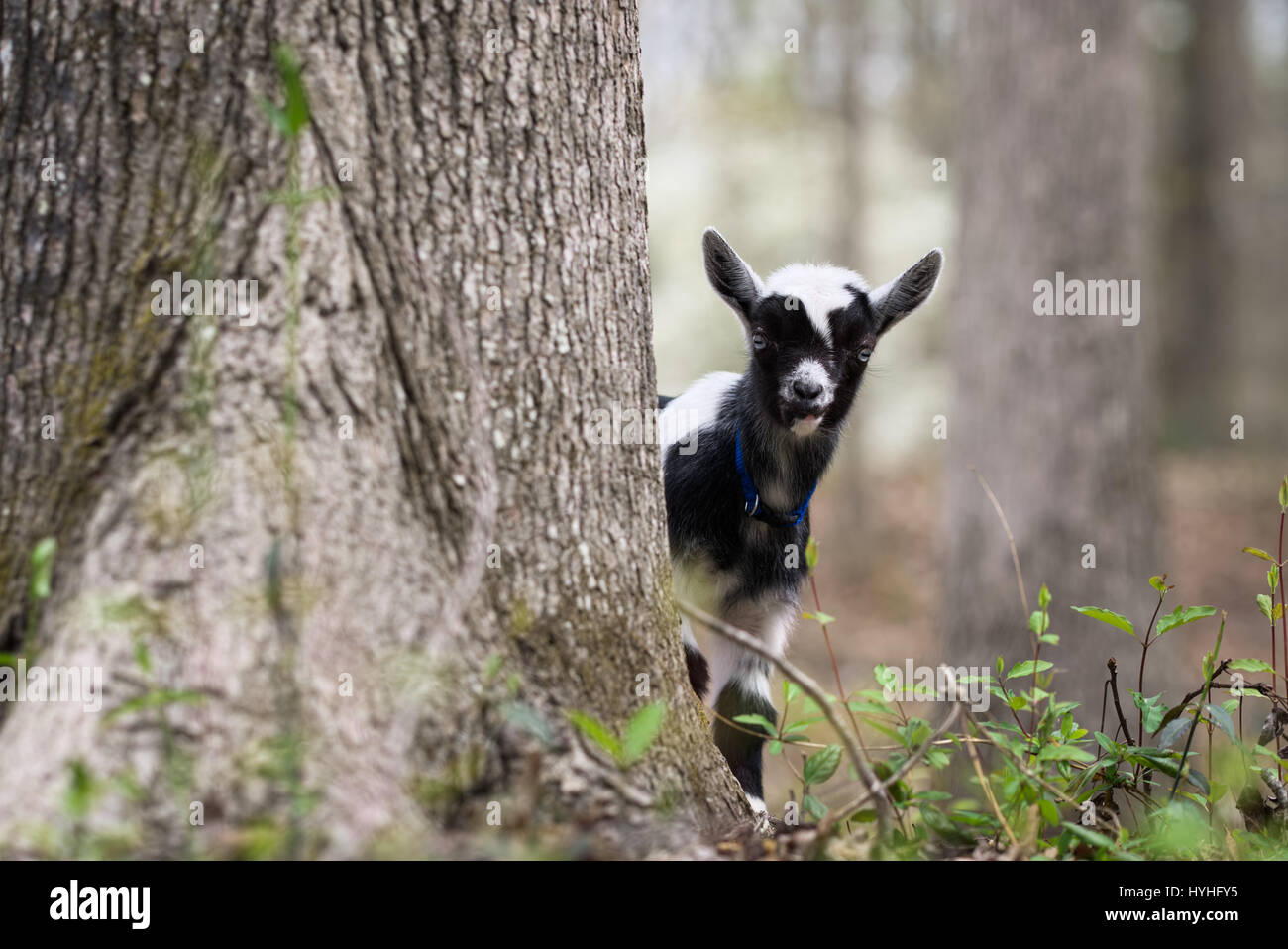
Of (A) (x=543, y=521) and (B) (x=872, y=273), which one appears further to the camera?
(B) (x=872, y=273)

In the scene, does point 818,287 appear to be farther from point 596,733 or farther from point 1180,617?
point 596,733

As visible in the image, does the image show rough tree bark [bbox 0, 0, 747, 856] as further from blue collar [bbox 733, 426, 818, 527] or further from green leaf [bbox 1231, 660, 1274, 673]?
blue collar [bbox 733, 426, 818, 527]

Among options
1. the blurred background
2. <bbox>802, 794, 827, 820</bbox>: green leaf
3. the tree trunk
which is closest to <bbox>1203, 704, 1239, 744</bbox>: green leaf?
<bbox>802, 794, 827, 820</bbox>: green leaf

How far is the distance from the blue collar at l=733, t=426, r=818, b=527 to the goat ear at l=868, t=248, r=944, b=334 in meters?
0.77

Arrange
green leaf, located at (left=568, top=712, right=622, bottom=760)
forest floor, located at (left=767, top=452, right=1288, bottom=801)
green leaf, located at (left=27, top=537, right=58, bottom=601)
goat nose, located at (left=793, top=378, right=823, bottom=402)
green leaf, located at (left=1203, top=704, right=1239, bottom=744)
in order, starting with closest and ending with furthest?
green leaf, located at (left=27, top=537, right=58, bottom=601) → green leaf, located at (left=568, top=712, right=622, bottom=760) → green leaf, located at (left=1203, top=704, right=1239, bottom=744) → goat nose, located at (left=793, top=378, right=823, bottom=402) → forest floor, located at (left=767, top=452, right=1288, bottom=801)

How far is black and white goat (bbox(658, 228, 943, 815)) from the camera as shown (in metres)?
4.43

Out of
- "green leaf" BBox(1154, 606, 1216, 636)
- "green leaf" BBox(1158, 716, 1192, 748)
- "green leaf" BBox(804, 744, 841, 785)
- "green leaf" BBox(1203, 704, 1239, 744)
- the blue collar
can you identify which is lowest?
"green leaf" BBox(804, 744, 841, 785)

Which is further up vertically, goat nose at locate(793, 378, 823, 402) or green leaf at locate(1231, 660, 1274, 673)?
goat nose at locate(793, 378, 823, 402)

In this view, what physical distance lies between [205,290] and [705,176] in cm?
1521

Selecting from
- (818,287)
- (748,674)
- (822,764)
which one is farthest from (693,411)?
(822,764)

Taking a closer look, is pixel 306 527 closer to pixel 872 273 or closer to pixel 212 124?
pixel 212 124

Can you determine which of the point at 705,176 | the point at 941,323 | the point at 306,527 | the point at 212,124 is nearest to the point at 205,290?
the point at 212,124

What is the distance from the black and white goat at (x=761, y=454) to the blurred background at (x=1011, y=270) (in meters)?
0.89
